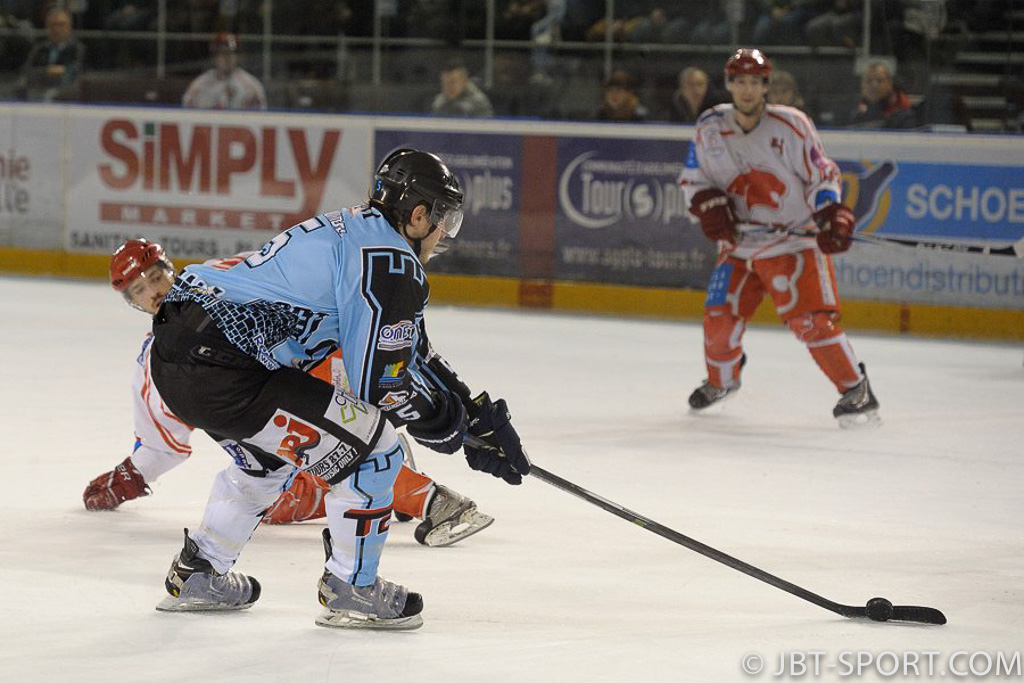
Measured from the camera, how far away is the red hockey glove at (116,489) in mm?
4457

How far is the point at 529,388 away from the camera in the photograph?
6828 mm

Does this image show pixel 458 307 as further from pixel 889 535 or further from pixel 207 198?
pixel 889 535

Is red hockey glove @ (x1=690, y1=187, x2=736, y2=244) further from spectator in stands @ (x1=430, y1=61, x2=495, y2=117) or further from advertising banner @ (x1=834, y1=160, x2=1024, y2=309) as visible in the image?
spectator in stands @ (x1=430, y1=61, x2=495, y2=117)

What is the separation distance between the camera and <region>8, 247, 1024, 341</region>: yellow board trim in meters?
8.55

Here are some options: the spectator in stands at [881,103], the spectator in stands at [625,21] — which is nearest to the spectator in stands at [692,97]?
the spectator in stands at [625,21]

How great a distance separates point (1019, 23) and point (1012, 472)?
4.19m

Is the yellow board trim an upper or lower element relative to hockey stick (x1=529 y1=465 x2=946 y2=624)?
lower

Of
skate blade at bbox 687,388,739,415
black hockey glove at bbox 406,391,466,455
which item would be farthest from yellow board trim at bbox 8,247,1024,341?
black hockey glove at bbox 406,391,466,455

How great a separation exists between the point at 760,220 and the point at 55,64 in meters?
5.90

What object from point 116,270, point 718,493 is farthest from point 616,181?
point 116,270

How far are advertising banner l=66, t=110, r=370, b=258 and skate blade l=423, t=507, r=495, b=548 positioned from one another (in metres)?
5.63

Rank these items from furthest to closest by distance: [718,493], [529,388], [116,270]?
[529,388] < [718,493] < [116,270]

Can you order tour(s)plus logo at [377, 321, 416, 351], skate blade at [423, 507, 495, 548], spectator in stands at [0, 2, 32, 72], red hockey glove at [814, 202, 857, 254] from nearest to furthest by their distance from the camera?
tour(s)plus logo at [377, 321, 416, 351], skate blade at [423, 507, 495, 548], red hockey glove at [814, 202, 857, 254], spectator in stands at [0, 2, 32, 72]

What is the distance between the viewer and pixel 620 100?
950 centimetres
